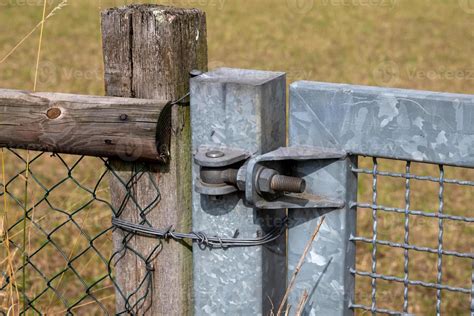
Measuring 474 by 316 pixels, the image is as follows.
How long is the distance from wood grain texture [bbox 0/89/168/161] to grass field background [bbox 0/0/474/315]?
155 cm

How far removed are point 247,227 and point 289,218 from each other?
106 millimetres

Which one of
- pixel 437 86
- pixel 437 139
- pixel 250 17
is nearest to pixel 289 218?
pixel 437 139

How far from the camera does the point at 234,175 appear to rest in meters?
1.78

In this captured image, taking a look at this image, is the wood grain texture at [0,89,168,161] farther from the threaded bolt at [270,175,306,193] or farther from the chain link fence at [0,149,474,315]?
the chain link fence at [0,149,474,315]

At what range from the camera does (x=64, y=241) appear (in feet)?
15.9

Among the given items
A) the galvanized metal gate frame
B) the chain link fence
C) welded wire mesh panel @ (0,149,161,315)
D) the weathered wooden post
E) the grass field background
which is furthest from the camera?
the grass field background

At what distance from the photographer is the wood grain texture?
189cm

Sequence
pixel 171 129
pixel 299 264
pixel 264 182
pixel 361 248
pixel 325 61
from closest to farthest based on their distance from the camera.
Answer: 1. pixel 264 182
2. pixel 299 264
3. pixel 171 129
4. pixel 361 248
5. pixel 325 61

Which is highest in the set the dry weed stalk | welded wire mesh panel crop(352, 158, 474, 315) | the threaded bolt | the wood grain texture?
the wood grain texture

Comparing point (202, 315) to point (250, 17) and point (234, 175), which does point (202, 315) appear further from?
point (250, 17)

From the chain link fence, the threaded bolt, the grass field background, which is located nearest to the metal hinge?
the threaded bolt

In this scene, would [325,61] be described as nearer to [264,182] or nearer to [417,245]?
[417,245]

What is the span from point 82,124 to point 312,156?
0.59 m

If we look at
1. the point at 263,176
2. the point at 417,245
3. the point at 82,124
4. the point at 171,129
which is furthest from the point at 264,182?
the point at 417,245
